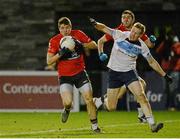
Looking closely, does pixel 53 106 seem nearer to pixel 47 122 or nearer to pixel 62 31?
pixel 47 122

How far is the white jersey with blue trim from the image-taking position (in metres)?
16.7

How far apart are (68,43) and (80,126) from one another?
8.79 feet

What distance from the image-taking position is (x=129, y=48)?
1684 centimetres

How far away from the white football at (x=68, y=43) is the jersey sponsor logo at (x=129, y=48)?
0.98 m

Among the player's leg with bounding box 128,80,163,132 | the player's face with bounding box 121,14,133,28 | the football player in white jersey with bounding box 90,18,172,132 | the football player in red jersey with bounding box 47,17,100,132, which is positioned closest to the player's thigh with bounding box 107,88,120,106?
the football player in white jersey with bounding box 90,18,172,132

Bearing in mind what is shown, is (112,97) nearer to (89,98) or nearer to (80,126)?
(89,98)

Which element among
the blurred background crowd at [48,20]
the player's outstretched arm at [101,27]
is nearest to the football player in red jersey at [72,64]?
the player's outstretched arm at [101,27]

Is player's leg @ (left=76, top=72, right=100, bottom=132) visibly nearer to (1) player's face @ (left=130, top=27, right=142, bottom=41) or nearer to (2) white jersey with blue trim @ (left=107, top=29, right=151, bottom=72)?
(2) white jersey with blue trim @ (left=107, top=29, right=151, bottom=72)

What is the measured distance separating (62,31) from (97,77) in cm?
899

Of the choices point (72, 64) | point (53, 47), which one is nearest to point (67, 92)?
point (72, 64)

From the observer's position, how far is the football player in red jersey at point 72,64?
16719 millimetres

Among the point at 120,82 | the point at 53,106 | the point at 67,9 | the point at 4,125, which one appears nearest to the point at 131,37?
the point at 120,82

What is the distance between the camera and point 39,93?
79.0 feet

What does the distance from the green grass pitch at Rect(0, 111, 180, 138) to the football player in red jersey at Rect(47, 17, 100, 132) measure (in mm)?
616
